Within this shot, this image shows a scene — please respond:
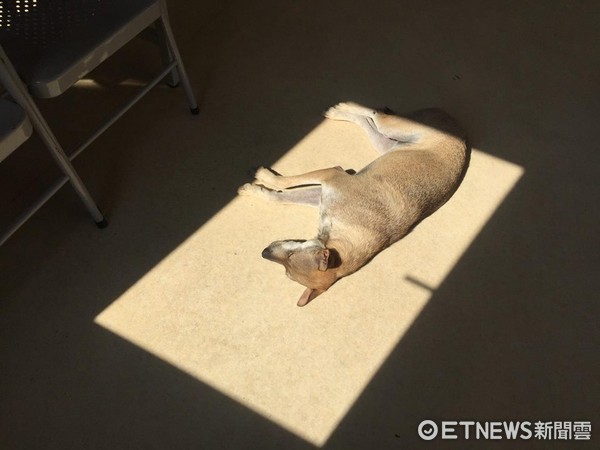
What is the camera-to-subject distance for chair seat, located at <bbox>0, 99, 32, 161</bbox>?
1492mm

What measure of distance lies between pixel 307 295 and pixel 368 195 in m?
0.48

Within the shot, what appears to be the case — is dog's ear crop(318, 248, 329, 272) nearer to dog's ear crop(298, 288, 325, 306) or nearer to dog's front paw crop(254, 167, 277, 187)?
dog's ear crop(298, 288, 325, 306)

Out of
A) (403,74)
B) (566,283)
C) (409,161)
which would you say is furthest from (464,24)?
(566,283)

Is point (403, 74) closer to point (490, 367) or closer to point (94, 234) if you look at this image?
point (490, 367)

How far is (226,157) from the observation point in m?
2.32

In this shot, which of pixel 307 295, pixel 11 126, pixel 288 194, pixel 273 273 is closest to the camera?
pixel 11 126

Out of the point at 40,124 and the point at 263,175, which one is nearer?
the point at 40,124

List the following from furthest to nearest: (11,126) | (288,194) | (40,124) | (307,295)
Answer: (288,194)
(307,295)
(40,124)
(11,126)

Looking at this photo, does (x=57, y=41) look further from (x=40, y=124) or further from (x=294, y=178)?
(x=294, y=178)

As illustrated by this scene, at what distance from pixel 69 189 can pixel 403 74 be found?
184cm

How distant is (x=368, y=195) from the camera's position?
196 cm

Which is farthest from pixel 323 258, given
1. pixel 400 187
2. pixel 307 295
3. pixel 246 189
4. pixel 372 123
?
pixel 372 123

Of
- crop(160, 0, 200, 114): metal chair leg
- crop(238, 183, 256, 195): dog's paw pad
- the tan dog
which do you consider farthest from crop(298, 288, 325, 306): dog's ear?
crop(160, 0, 200, 114): metal chair leg

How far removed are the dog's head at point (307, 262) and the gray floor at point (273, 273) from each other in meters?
0.11
